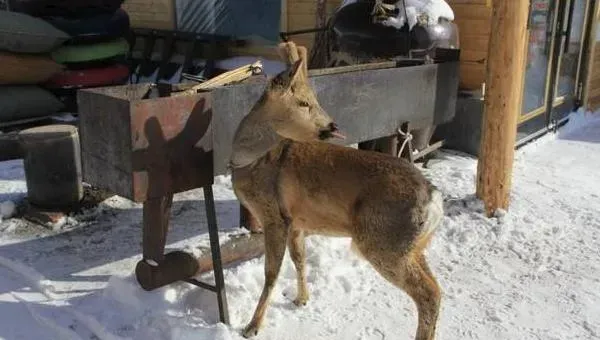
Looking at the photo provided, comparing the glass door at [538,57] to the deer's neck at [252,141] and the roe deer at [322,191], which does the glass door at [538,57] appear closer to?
the roe deer at [322,191]

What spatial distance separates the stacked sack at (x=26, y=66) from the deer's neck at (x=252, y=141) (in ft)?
20.7

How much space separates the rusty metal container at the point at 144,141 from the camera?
315 centimetres

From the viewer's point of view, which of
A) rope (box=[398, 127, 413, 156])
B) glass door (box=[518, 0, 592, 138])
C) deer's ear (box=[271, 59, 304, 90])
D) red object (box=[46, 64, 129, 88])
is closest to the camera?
deer's ear (box=[271, 59, 304, 90])

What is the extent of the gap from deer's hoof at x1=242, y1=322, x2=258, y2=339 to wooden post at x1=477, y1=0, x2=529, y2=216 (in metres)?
2.77

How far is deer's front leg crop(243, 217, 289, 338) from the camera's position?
11.5ft

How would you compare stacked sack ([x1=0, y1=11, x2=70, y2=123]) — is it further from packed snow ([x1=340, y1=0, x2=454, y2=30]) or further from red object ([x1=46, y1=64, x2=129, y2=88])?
packed snow ([x1=340, y1=0, x2=454, y2=30])

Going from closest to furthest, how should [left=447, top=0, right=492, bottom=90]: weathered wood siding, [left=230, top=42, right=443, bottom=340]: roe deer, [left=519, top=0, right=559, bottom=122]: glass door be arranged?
1. [left=230, top=42, right=443, bottom=340]: roe deer
2. [left=447, top=0, right=492, bottom=90]: weathered wood siding
3. [left=519, top=0, right=559, bottom=122]: glass door

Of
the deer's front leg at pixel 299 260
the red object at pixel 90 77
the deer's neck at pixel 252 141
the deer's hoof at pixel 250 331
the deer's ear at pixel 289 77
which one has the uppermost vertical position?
the deer's ear at pixel 289 77

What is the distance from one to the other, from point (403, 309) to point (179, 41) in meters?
9.29

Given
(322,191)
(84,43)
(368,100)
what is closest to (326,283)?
(322,191)

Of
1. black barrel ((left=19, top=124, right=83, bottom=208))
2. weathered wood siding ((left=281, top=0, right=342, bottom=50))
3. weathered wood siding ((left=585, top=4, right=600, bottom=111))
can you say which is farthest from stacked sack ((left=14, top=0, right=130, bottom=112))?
weathered wood siding ((left=585, top=4, right=600, bottom=111))

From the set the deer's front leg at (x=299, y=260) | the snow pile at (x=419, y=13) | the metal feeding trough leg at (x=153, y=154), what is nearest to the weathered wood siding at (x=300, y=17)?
the snow pile at (x=419, y=13)

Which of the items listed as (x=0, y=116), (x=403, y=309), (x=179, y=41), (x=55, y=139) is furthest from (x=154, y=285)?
(x=179, y=41)

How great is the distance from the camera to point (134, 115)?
3082 mm
